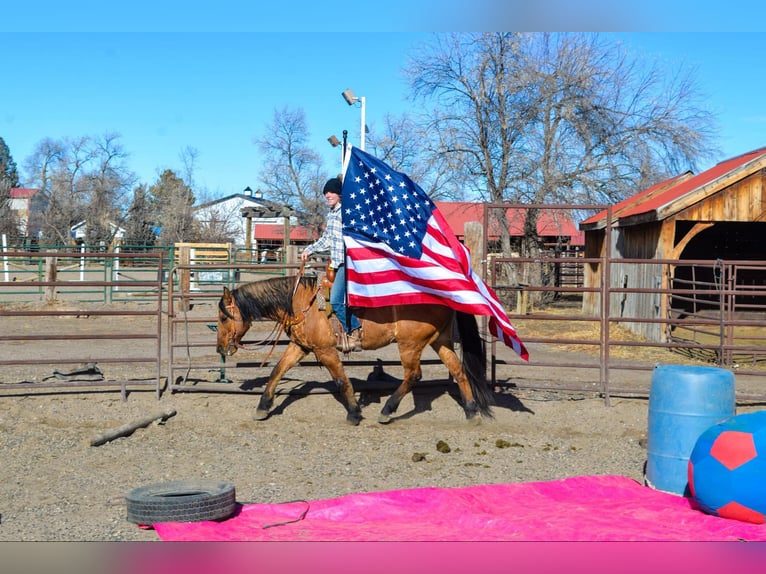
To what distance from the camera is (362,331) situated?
7973mm

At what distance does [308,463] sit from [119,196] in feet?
150

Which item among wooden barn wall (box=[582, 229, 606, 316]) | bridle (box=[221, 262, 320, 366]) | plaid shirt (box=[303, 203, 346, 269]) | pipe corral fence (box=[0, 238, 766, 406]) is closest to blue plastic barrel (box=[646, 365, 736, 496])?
pipe corral fence (box=[0, 238, 766, 406])

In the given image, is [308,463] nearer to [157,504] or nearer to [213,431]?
[213,431]

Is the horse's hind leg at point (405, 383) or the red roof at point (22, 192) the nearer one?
the horse's hind leg at point (405, 383)

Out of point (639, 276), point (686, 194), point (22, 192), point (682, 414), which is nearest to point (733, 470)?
point (682, 414)

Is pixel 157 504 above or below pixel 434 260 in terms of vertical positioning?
below

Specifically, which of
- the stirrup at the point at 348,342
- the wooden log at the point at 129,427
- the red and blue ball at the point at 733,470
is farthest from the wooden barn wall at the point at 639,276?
the red and blue ball at the point at 733,470

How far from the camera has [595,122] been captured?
1027 inches

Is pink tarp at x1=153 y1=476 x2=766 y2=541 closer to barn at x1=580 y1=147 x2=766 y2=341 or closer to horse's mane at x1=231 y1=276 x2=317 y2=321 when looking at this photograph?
horse's mane at x1=231 y1=276 x2=317 y2=321

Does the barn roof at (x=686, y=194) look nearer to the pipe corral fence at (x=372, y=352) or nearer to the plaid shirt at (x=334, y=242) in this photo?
the pipe corral fence at (x=372, y=352)

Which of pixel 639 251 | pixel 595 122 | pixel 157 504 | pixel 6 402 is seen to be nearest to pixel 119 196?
pixel 595 122

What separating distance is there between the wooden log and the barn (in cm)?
725

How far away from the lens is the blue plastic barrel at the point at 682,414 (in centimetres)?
576

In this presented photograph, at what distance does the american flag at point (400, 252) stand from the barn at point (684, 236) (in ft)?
16.0
